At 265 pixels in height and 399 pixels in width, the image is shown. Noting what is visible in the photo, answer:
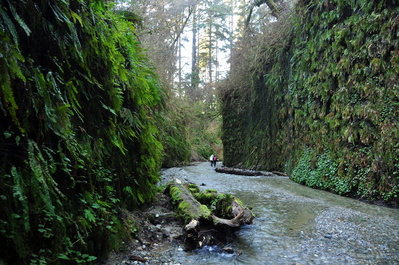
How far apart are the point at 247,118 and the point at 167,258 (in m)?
17.1

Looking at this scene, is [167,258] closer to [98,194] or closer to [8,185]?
[98,194]

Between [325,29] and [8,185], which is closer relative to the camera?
[8,185]

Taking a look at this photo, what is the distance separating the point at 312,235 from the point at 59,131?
480 centimetres

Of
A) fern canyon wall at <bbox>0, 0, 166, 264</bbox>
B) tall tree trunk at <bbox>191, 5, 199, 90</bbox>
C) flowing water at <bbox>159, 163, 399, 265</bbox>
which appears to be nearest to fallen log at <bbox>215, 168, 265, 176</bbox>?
flowing water at <bbox>159, 163, 399, 265</bbox>

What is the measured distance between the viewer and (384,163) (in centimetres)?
804

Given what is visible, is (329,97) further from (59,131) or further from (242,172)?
(59,131)

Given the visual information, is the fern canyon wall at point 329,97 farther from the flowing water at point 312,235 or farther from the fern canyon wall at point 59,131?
the fern canyon wall at point 59,131

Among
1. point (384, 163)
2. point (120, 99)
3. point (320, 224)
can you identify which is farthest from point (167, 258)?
point (384, 163)

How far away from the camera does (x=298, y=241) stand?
5125mm

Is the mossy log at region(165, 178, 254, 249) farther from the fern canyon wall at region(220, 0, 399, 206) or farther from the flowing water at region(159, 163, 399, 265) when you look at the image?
the fern canyon wall at region(220, 0, 399, 206)

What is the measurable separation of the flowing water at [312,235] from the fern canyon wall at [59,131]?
5.64ft

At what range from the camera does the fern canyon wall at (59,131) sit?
7.59 ft

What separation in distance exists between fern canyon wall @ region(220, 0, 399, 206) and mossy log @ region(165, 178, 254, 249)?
4.90m

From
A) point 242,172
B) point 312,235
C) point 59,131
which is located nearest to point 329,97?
point 242,172
